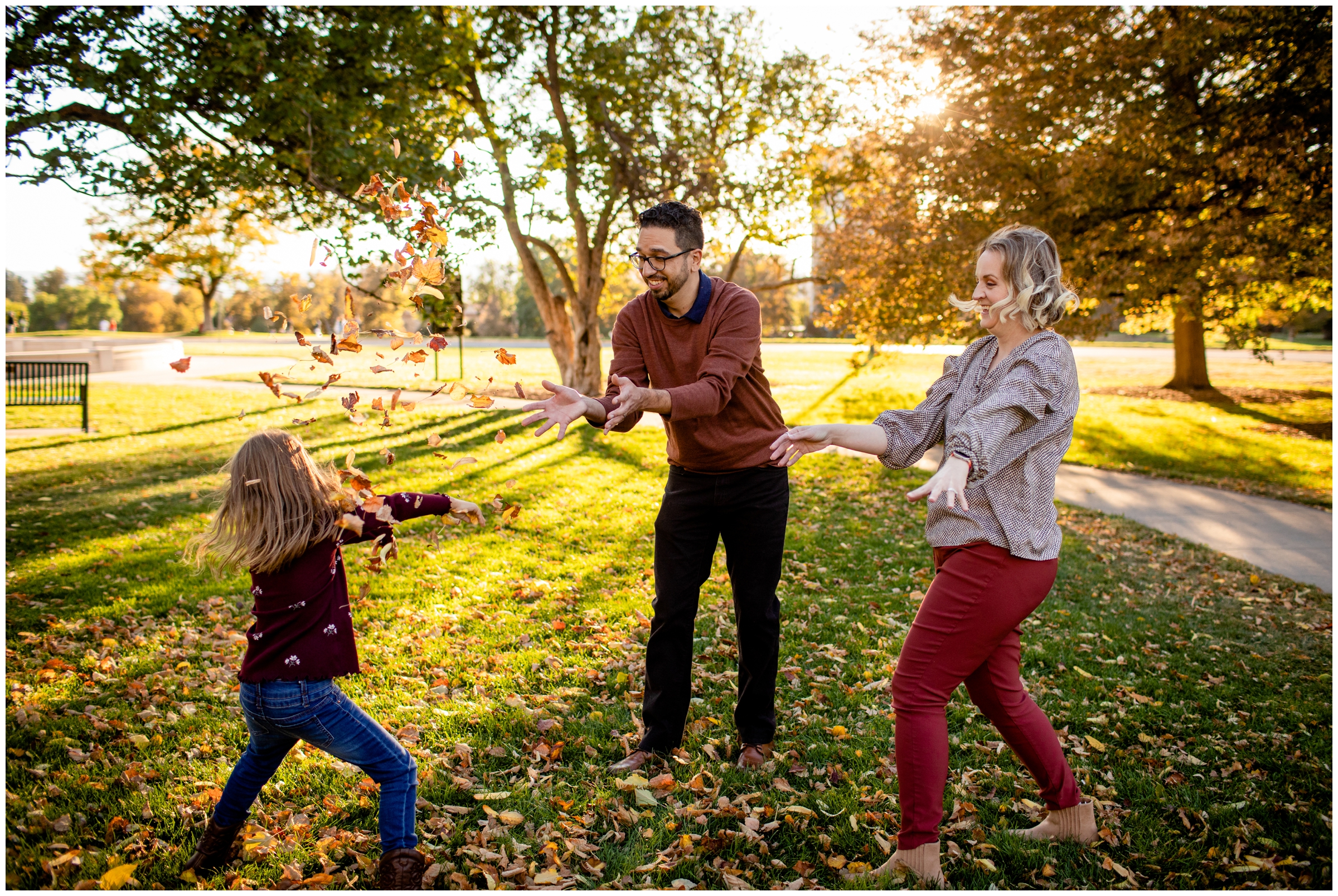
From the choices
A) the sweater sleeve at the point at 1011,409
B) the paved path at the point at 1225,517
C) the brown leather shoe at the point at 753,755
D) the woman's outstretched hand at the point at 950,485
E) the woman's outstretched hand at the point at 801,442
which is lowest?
the brown leather shoe at the point at 753,755

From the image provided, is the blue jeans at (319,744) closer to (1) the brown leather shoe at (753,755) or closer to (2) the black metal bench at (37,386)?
(1) the brown leather shoe at (753,755)

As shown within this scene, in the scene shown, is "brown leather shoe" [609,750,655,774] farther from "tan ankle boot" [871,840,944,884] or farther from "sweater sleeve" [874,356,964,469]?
"sweater sleeve" [874,356,964,469]

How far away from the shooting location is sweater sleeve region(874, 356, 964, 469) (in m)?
3.00

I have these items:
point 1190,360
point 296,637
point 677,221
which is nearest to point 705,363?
point 677,221

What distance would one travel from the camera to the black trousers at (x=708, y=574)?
3646 millimetres

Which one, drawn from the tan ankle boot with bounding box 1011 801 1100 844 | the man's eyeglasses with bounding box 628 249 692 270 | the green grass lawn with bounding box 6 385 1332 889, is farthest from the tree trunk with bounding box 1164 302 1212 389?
the man's eyeglasses with bounding box 628 249 692 270

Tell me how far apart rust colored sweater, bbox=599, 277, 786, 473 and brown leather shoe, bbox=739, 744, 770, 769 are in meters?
1.35

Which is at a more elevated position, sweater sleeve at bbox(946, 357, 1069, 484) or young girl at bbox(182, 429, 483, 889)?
sweater sleeve at bbox(946, 357, 1069, 484)

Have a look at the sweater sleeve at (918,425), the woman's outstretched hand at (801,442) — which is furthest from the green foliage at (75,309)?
the sweater sleeve at (918,425)

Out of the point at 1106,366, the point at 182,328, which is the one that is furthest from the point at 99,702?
the point at 182,328

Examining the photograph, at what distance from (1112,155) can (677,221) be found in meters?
10.0

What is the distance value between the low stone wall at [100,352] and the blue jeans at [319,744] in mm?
23880

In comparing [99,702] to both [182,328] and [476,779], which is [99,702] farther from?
[182,328]

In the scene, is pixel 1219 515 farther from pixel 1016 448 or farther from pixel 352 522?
pixel 352 522
